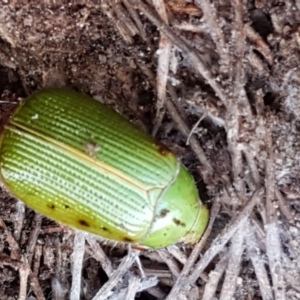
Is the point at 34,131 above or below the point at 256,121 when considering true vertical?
above

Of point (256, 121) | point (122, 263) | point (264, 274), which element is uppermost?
point (256, 121)

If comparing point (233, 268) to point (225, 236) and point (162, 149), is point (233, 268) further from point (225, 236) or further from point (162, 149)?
point (162, 149)

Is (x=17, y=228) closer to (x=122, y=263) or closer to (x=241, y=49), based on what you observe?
(x=122, y=263)

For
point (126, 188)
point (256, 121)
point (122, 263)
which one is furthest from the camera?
point (122, 263)

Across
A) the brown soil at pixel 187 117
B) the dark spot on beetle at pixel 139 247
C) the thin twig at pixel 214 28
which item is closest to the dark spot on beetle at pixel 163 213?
the dark spot on beetle at pixel 139 247

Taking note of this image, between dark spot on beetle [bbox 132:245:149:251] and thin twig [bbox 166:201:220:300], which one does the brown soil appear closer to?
thin twig [bbox 166:201:220:300]

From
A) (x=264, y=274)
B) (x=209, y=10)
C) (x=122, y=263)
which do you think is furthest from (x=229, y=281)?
(x=209, y=10)

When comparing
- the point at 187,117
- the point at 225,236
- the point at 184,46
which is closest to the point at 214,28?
the point at 184,46

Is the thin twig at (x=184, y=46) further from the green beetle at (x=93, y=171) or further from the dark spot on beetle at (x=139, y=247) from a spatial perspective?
the dark spot on beetle at (x=139, y=247)
